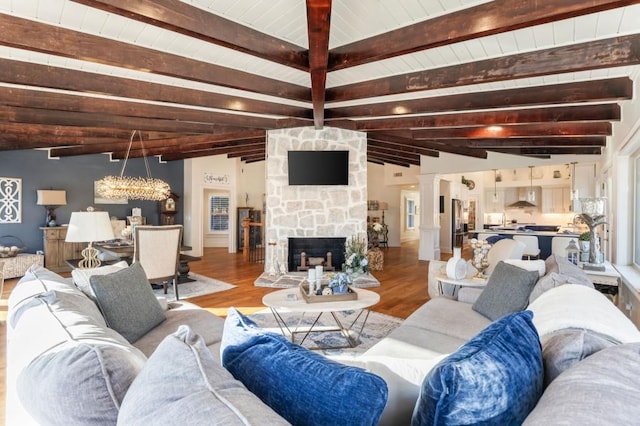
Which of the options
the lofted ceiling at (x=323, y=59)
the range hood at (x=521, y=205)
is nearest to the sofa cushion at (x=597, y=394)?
the lofted ceiling at (x=323, y=59)

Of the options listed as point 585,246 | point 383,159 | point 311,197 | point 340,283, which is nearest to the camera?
point 340,283

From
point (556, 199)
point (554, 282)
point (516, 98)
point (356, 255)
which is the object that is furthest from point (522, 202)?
point (554, 282)

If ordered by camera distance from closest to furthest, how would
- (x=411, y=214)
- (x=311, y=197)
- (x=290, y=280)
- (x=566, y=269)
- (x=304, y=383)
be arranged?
(x=304, y=383), (x=566, y=269), (x=290, y=280), (x=311, y=197), (x=411, y=214)

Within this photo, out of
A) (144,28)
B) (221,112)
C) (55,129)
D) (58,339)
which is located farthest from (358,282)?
(55,129)

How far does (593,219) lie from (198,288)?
5.14 m

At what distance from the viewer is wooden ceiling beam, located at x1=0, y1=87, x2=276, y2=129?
3811 millimetres

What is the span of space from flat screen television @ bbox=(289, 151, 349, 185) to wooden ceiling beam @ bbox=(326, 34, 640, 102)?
7.89ft

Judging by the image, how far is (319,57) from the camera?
9.25 feet

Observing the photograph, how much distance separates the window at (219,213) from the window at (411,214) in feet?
23.2

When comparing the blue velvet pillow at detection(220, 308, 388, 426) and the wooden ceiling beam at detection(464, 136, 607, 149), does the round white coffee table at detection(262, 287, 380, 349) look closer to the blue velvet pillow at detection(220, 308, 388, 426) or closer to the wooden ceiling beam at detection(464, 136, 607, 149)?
the blue velvet pillow at detection(220, 308, 388, 426)

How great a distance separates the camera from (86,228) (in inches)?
121

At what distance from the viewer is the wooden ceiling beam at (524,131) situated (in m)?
4.45

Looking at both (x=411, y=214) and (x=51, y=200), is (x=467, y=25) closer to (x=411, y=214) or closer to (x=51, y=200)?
(x=51, y=200)

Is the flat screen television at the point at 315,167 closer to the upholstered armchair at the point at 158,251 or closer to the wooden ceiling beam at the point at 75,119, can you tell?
the wooden ceiling beam at the point at 75,119
